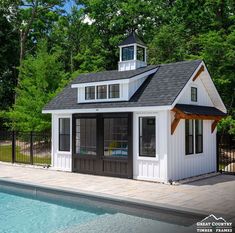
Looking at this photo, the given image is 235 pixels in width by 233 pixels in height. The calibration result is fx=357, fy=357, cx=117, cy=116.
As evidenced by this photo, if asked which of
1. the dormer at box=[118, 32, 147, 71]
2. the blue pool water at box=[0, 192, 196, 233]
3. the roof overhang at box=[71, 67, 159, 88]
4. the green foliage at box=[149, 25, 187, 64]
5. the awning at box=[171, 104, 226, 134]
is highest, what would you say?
the green foliage at box=[149, 25, 187, 64]

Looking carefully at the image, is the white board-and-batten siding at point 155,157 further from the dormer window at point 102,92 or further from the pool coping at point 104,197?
the pool coping at point 104,197

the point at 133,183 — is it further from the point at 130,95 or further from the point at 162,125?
the point at 130,95

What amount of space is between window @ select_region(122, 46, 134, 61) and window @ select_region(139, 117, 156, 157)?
4852 mm

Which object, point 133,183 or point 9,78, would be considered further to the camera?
point 9,78

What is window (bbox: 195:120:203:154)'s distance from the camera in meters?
15.8

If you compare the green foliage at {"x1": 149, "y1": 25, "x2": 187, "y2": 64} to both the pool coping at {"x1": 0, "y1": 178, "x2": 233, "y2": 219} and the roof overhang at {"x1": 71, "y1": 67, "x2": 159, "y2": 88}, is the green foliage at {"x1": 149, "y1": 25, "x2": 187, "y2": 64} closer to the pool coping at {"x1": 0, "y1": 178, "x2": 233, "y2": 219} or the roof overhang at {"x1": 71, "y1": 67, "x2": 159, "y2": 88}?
the roof overhang at {"x1": 71, "y1": 67, "x2": 159, "y2": 88}

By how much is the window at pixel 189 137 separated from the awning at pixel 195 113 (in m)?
0.62

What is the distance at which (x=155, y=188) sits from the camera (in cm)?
1270

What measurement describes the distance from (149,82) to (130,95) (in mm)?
1248

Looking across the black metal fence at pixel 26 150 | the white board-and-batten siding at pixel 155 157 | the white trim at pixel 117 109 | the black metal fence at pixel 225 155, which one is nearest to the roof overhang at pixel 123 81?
the white trim at pixel 117 109

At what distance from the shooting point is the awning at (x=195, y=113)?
45.0 feet

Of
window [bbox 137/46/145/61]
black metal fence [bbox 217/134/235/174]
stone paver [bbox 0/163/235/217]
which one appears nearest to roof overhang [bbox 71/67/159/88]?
window [bbox 137/46/145/61]

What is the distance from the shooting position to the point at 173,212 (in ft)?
30.7

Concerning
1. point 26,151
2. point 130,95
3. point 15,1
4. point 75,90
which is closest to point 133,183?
point 130,95
